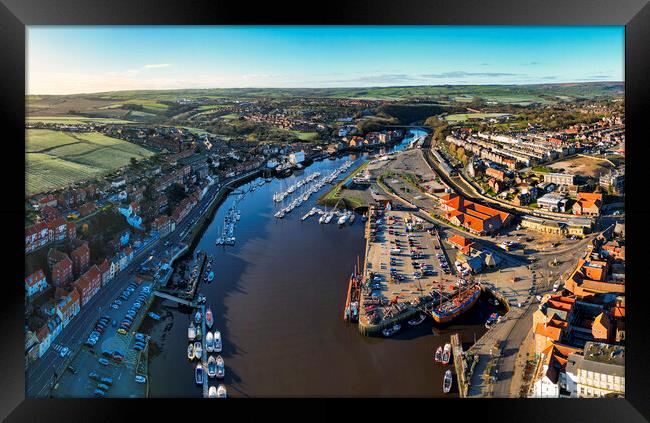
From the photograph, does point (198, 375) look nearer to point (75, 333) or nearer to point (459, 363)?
point (75, 333)

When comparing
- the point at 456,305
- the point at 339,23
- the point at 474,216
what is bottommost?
the point at 456,305

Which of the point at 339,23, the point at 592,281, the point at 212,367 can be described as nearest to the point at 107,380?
the point at 212,367

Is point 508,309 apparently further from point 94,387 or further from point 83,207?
point 83,207

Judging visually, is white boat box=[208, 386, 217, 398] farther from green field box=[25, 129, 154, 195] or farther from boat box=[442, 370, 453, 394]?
green field box=[25, 129, 154, 195]

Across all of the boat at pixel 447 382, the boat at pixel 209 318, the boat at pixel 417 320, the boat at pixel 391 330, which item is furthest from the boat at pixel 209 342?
the boat at pixel 447 382

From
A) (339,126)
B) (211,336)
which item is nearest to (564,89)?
(339,126)

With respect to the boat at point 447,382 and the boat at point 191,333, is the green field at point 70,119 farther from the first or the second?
the boat at point 447,382
